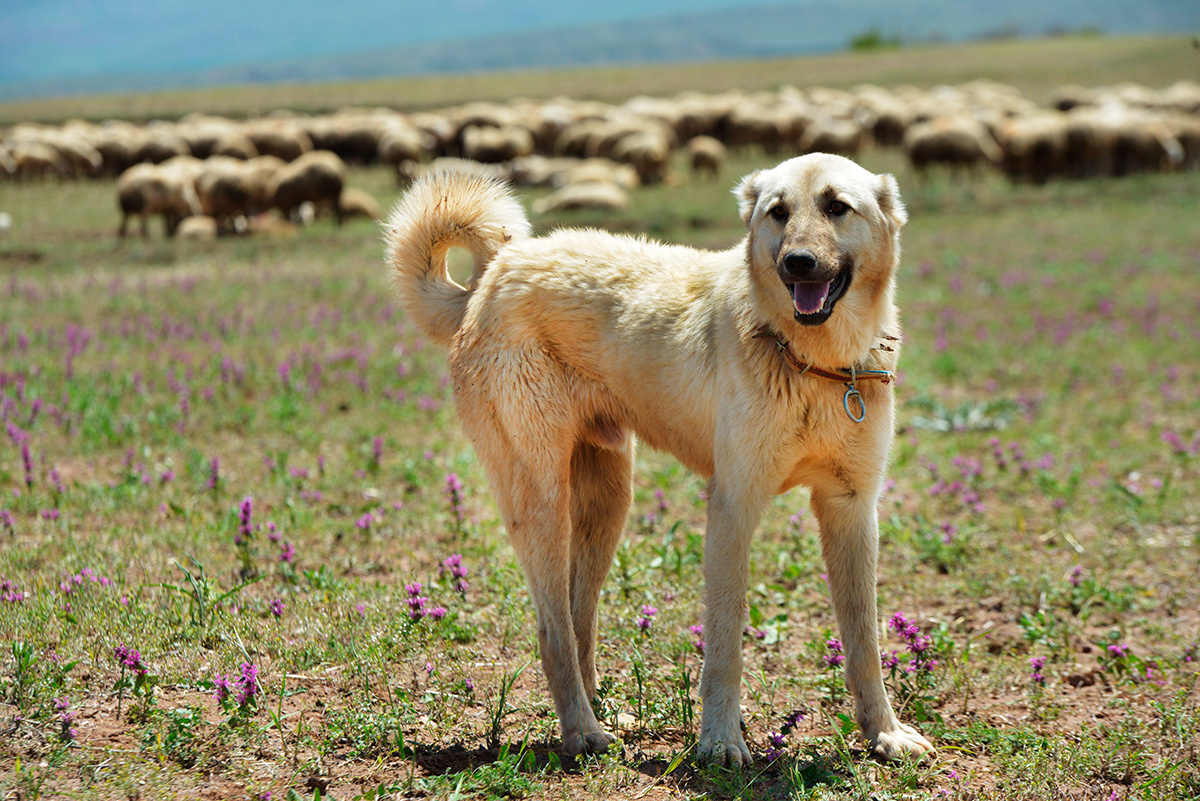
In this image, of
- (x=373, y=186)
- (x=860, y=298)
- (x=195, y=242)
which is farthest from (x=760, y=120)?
(x=860, y=298)

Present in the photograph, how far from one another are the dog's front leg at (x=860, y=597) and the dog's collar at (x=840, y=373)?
1.08 feet

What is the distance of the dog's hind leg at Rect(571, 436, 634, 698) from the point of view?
4035mm

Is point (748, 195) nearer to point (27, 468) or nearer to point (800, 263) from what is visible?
point (800, 263)

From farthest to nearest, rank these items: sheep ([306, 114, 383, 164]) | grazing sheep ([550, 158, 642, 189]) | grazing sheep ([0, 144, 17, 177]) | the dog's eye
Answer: sheep ([306, 114, 383, 164]) → grazing sheep ([0, 144, 17, 177]) → grazing sheep ([550, 158, 642, 189]) → the dog's eye

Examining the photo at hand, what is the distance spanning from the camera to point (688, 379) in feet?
11.9

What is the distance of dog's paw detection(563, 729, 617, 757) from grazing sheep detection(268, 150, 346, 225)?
1891cm

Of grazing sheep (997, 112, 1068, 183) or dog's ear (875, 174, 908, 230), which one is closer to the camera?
dog's ear (875, 174, 908, 230)

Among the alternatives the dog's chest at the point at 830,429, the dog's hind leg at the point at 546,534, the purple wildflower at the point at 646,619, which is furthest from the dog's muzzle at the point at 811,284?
the purple wildflower at the point at 646,619

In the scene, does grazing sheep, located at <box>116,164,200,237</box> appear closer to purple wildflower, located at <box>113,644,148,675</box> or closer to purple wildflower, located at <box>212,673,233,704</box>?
purple wildflower, located at <box>113,644,148,675</box>

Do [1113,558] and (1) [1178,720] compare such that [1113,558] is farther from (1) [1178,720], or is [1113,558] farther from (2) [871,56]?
(2) [871,56]

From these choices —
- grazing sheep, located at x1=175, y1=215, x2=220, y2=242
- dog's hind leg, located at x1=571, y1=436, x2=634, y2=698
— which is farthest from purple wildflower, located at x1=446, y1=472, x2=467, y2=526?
grazing sheep, located at x1=175, y1=215, x2=220, y2=242

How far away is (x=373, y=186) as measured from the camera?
1135 inches

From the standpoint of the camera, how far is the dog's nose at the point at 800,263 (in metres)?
3.14

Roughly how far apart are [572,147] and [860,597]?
3182 cm
